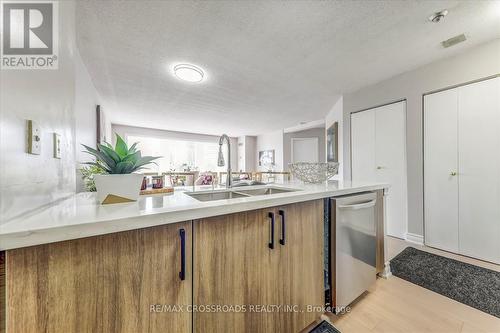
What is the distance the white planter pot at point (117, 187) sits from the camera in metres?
0.75

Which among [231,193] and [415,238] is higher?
[231,193]

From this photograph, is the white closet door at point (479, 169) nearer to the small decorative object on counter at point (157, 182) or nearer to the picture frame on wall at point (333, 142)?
the picture frame on wall at point (333, 142)

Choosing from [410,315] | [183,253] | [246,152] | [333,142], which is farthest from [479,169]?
[246,152]

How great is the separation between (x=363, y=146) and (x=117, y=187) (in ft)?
11.2

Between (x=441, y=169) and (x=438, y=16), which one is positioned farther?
(x=441, y=169)

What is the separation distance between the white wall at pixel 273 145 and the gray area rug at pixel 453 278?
5031 millimetres

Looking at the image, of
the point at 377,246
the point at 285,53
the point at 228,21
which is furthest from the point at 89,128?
the point at 377,246

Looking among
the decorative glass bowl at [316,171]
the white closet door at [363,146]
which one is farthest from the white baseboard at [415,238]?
the decorative glass bowl at [316,171]

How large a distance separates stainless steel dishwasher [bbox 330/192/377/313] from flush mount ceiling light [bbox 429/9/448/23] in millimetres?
1674

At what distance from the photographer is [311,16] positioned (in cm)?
163

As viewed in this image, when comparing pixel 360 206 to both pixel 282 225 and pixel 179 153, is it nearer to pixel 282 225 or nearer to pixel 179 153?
pixel 282 225

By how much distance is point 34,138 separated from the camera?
2.22 ft

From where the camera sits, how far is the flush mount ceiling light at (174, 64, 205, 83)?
2.42 meters

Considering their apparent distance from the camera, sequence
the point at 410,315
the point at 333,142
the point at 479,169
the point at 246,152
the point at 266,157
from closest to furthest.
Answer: the point at 410,315
the point at 479,169
the point at 333,142
the point at 266,157
the point at 246,152
